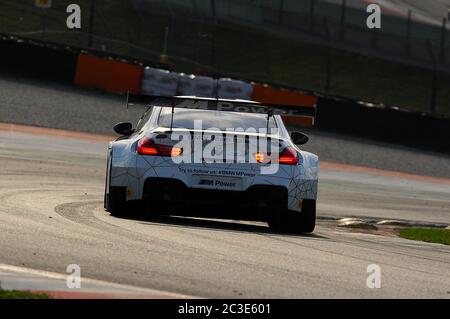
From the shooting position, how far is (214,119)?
12.9 meters

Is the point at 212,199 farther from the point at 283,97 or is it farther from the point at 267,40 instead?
the point at 267,40

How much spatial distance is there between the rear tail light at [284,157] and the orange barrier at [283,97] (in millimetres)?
A: 18839

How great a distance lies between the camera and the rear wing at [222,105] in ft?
41.6

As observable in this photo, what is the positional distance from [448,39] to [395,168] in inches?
387

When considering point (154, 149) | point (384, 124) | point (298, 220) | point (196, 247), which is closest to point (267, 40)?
point (384, 124)

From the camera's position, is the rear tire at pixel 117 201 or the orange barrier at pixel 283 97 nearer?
the rear tire at pixel 117 201

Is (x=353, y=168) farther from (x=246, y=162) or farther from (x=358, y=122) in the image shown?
(x=246, y=162)

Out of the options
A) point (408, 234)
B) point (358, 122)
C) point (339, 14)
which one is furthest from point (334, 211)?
point (339, 14)

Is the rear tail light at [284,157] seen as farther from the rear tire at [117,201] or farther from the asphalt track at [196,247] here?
the rear tire at [117,201]

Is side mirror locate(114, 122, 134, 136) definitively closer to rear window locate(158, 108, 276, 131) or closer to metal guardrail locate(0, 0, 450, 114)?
rear window locate(158, 108, 276, 131)

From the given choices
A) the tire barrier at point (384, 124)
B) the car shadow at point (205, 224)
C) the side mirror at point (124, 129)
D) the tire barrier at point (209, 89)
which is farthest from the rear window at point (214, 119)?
the tire barrier at point (384, 124)

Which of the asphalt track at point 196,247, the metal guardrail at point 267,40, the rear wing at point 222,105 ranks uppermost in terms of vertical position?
the metal guardrail at point 267,40

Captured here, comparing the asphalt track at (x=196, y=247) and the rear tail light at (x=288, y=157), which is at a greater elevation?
the rear tail light at (x=288, y=157)

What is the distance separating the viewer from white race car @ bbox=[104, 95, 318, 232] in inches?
481
